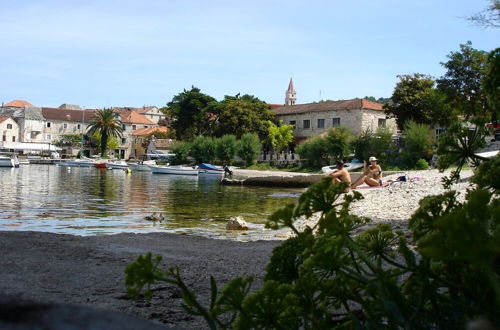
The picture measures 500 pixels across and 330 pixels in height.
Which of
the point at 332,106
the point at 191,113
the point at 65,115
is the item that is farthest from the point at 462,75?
the point at 65,115

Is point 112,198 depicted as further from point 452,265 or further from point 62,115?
point 62,115

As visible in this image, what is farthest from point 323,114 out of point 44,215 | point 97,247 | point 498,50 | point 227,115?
point 498,50

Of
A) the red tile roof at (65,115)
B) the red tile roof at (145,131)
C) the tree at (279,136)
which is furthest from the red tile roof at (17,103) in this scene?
the tree at (279,136)

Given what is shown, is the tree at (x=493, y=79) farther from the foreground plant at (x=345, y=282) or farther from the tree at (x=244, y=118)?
the tree at (x=244, y=118)

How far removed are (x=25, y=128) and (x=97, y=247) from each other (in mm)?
110413

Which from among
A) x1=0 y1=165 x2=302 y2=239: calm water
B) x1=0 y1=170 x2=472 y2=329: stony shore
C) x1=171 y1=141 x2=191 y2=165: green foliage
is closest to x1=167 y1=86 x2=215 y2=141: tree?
x1=171 y1=141 x2=191 y2=165: green foliage

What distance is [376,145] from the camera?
51.3 meters

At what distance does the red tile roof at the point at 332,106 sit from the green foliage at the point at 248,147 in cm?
1022

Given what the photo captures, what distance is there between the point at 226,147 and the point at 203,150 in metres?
5.08

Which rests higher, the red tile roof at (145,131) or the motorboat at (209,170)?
→ the red tile roof at (145,131)

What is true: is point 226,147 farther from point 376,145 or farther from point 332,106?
point 376,145

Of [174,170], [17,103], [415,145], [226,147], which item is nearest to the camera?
[415,145]

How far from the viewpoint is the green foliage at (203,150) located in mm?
76062

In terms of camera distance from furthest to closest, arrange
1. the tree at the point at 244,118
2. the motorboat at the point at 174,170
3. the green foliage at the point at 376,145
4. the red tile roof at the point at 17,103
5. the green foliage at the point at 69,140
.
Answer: the red tile roof at the point at 17,103, the green foliage at the point at 69,140, the tree at the point at 244,118, the motorboat at the point at 174,170, the green foliage at the point at 376,145
